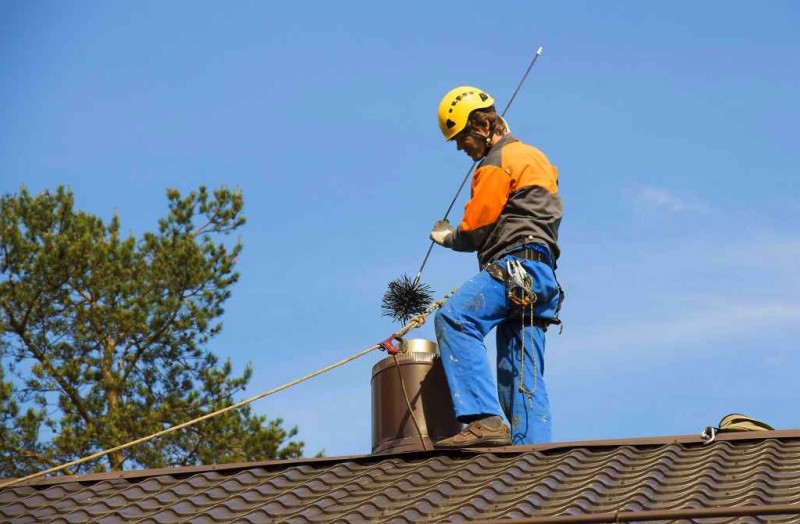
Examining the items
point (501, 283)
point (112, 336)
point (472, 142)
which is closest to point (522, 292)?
point (501, 283)

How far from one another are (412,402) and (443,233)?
3.77 ft

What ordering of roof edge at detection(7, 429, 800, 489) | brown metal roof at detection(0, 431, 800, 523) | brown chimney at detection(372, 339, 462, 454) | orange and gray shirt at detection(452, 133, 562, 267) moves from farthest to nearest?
orange and gray shirt at detection(452, 133, 562, 267), brown chimney at detection(372, 339, 462, 454), roof edge at detection(7, 429, 800, 489), brown metal roof at detection(0, 431, 800, 523)

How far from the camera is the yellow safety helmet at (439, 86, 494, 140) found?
8891 mm

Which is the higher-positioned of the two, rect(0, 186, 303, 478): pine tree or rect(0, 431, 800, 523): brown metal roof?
rect(0, 186, 303, 478): pine tree

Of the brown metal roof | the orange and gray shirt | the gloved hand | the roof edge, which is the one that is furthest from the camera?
the gloved hand

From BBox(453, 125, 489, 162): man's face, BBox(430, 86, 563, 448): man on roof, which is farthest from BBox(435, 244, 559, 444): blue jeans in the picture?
BBox(453, 125, 489, 162): man's face

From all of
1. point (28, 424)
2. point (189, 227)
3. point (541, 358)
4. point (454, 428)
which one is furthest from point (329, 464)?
point (189, 227)

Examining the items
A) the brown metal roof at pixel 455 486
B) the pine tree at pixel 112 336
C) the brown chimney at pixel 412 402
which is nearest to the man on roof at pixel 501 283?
the brown chimney at pixel 412 402

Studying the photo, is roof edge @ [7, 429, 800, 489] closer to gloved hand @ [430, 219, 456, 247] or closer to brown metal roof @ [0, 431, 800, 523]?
brown metal roof @ [0, 431, 800, 523]

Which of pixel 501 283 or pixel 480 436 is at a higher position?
pixel 501 283

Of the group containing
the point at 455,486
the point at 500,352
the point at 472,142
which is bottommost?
the point at 455,486

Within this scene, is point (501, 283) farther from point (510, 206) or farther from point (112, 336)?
point (112, 336)

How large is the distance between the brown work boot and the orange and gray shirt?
107 centimetres

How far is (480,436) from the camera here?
26.3 feet
